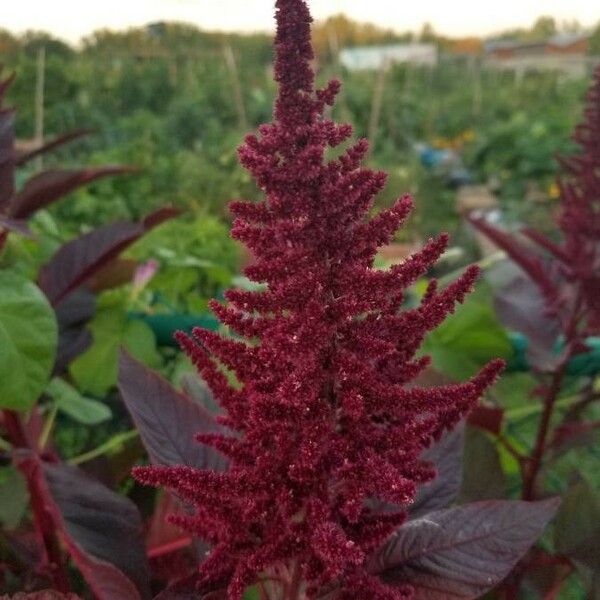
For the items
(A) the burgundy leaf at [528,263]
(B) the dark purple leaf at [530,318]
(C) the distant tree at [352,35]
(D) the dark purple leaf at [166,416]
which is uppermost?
(D) the dark purple leaf at [166,416]

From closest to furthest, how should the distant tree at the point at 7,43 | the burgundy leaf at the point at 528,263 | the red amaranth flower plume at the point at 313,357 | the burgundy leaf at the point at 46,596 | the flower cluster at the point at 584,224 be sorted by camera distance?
the red amaranth flower plume at the point at 313,357
the burgundy leaf at the point at 46,596
the flower cluster at the point at 584,224
the burgundy leaf at the point at 528,263
the distant tree at the point at 7,43

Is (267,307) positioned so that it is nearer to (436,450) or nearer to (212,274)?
(436,450)

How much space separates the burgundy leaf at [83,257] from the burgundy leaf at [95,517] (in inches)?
9.6

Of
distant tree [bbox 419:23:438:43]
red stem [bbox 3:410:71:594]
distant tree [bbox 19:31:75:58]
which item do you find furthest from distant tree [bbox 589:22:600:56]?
red stem [bbox 3:410:71:594]

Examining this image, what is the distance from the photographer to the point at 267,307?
0.49m

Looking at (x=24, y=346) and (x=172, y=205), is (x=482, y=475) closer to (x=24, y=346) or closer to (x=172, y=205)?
(x=24, y=346)

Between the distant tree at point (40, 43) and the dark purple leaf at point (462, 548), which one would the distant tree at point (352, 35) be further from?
the dark purple leaf at point (462, 548)

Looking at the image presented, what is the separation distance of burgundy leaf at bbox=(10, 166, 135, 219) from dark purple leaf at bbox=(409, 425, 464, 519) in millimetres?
539

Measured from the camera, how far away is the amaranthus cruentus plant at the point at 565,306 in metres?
1.09

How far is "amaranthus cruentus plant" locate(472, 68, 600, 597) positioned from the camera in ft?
3.58

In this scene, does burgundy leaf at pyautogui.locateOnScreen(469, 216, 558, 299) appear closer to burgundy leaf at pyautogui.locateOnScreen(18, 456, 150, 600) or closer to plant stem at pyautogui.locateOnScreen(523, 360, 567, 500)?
plant stem at pyautogui.locateOnScreen(523, 360, 567, 500)

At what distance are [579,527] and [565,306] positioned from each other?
19.5 inches

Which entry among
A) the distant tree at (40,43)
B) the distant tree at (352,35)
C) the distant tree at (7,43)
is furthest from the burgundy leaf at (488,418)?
the distant tree at (352,35)

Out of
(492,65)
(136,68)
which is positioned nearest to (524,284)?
(136,68)
